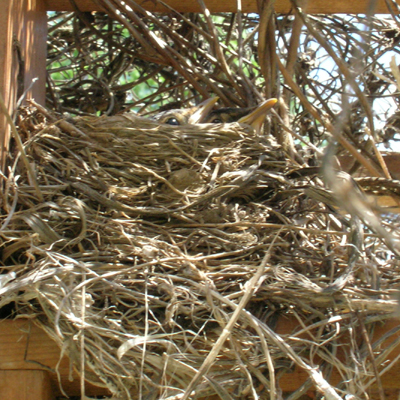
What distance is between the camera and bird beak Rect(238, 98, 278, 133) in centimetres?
150

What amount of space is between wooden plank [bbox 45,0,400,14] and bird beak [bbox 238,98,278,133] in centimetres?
31

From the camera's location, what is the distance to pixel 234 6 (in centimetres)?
160

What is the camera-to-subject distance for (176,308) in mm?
966

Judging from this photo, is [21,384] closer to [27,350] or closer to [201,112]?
[27,350]

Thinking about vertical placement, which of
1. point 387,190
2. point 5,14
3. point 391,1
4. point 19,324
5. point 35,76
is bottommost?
point 19,324

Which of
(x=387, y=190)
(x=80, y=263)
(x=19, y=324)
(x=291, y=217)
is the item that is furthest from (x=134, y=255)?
(x=387, y=190)

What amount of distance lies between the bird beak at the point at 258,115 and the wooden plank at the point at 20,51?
21.4 inches

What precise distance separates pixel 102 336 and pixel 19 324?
0.19 metres

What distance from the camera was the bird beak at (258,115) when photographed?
4.93 feet

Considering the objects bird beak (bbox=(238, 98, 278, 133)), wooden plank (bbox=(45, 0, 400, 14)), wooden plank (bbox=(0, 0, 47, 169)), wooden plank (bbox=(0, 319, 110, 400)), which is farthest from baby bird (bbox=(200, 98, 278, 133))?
wooden plank (bbox=(0, 319, 110, 400))

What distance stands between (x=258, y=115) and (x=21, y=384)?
0.88 m

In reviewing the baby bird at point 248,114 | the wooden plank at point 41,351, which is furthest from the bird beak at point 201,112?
the wooden plank at point 41,351

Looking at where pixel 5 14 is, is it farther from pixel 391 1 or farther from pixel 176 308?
pixel 391 1

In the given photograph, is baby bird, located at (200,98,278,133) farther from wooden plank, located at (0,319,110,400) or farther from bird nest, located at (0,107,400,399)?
wooden plank, located at (0,319,110,400)
